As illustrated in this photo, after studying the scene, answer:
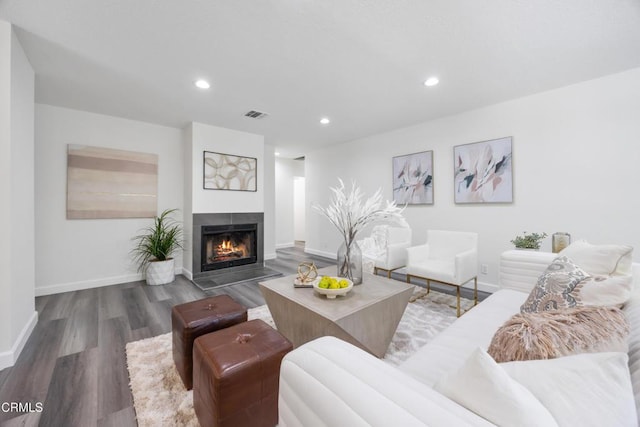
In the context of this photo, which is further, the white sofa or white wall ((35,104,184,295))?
white wall ((35,104,184,295))

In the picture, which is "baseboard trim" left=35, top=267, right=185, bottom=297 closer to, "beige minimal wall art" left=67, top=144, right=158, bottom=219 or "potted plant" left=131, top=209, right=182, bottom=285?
"potted plant" left=131, top=209, right=182, bottom=285

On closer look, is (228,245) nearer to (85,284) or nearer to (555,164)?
(85,284)

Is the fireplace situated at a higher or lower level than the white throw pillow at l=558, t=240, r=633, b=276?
lower

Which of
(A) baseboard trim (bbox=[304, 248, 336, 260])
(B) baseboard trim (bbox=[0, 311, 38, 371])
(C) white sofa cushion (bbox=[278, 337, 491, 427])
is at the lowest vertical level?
(B) baseboard trim (bbox=[0, 311, 38, 371])

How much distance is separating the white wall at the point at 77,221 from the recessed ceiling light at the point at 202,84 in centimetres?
179

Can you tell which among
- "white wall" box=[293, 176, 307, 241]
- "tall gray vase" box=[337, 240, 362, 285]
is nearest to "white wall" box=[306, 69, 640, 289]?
"tall gray vase" box=[337, 240, 362, 285]

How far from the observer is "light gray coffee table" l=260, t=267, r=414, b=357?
5.05 feet

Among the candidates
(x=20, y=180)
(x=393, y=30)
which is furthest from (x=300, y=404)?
(x=20, y=180)

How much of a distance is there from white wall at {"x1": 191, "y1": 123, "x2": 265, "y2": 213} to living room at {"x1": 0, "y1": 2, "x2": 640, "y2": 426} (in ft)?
0.06

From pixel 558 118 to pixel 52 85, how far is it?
5538 mm

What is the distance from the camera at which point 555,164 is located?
9.45 feet

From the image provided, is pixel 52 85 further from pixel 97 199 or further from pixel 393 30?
pixel 393 30

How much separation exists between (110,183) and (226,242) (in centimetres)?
184

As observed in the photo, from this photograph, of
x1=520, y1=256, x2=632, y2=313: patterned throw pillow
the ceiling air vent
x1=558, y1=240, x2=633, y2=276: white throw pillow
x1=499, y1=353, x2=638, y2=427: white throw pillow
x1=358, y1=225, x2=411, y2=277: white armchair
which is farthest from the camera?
the ceiling air vent
